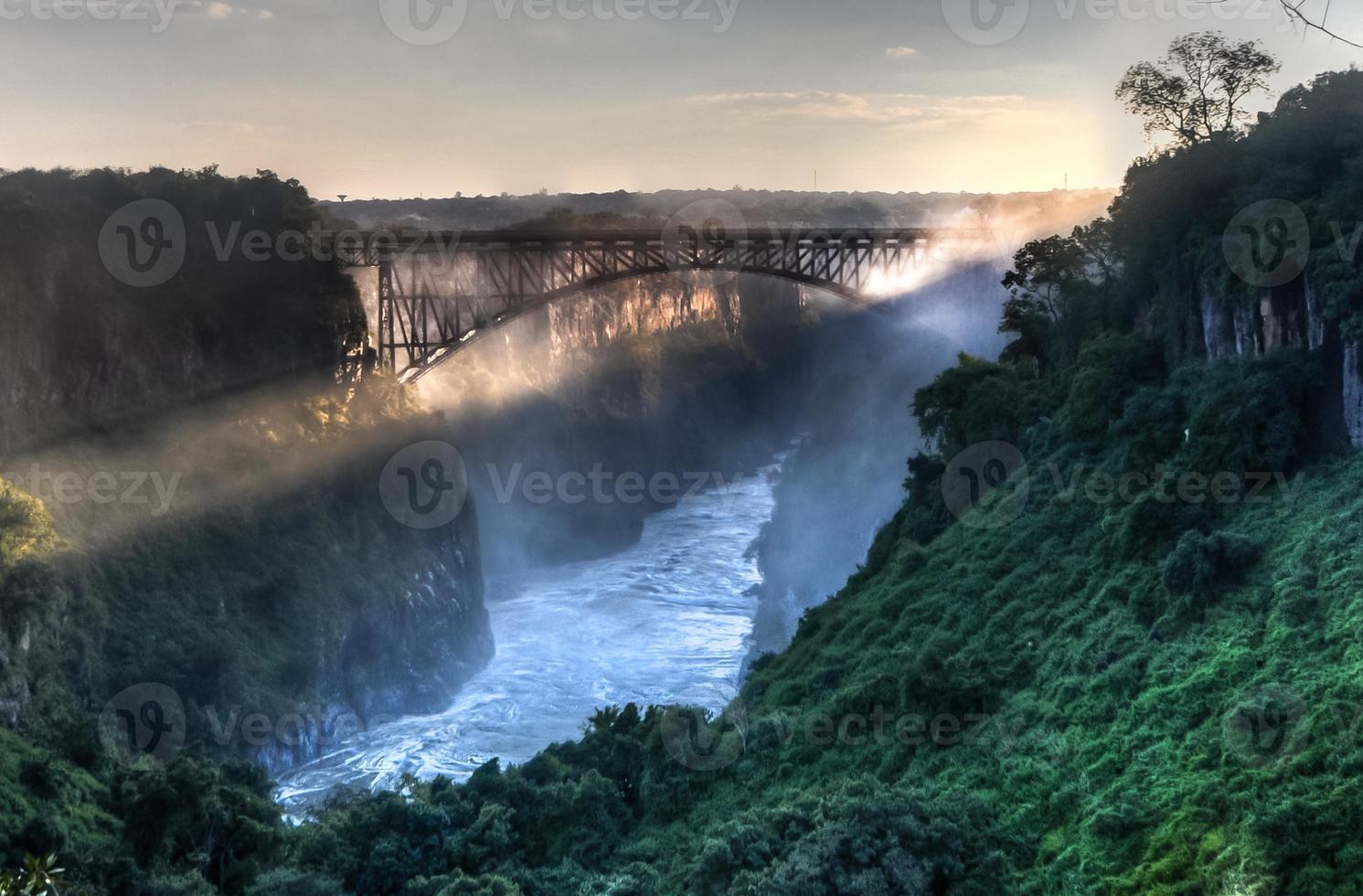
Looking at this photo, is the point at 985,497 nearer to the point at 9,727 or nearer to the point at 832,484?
the point at 9,727

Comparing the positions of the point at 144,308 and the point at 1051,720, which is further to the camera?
the point at 144,308

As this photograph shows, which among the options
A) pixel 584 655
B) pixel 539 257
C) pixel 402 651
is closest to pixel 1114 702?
pixel 402 651

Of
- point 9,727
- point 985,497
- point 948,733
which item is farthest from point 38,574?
point 985,497

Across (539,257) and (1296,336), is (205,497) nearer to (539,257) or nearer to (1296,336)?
(539,257)

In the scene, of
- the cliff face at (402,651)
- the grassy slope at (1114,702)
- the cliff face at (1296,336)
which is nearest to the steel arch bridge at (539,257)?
the cliff face at (402,651)

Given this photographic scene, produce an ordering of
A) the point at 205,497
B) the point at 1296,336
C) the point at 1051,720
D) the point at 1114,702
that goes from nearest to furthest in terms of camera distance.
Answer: the point at 1114,702, the point at 1051,720, the point at 1296,336, the point at 205,497
